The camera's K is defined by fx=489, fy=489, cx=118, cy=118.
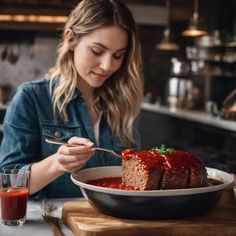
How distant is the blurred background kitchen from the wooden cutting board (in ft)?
13.2

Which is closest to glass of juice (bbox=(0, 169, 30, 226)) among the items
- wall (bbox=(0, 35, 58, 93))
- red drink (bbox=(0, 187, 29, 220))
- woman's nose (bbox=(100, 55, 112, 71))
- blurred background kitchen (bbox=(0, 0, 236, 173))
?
red drink (bbox=(0, 187, 29, 220))

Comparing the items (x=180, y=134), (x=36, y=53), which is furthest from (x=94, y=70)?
(x=36, y=53)

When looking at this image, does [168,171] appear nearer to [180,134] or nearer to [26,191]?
[26,191]

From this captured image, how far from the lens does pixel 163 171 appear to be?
132 centimetres

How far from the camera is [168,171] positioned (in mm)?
1312

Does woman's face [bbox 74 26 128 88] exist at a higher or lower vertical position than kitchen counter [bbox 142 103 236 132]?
higher

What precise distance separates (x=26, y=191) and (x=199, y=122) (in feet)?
13.5


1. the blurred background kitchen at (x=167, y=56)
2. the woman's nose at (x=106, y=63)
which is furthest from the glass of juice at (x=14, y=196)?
the blurred background kitchen at (x=167, y=56)

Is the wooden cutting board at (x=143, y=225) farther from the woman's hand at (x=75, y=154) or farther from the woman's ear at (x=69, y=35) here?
the woman's ear at (x=69, y=35)

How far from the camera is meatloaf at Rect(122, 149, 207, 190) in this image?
1312 millimetres

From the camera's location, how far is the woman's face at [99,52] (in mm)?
1869

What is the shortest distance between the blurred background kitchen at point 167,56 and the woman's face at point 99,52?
3486 mm

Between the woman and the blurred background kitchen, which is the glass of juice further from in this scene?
the blurred background kitchen

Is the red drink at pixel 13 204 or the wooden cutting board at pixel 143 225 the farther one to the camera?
the red drink at pixel 13 204
